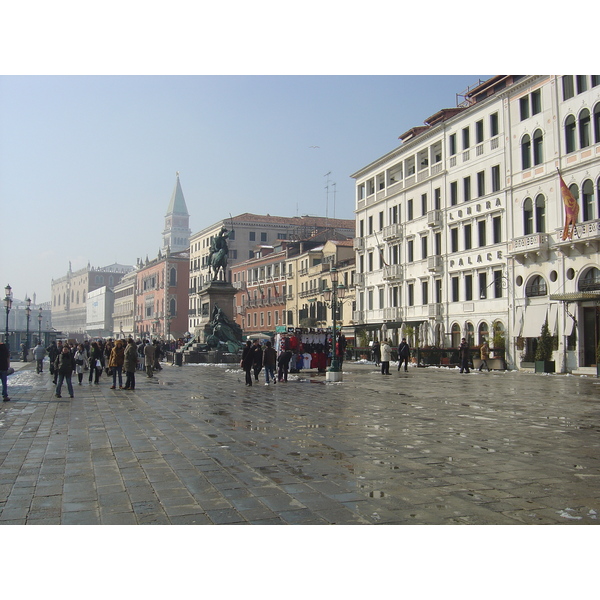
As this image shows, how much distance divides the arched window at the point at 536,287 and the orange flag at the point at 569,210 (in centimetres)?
337

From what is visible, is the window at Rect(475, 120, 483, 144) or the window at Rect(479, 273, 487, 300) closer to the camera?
the window at Rect(479, 273, 487, 300)

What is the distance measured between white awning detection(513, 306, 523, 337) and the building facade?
6 cm

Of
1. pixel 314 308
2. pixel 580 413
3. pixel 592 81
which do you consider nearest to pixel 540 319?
pixel 592 81

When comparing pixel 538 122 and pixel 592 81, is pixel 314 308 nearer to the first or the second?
pixel 538 122

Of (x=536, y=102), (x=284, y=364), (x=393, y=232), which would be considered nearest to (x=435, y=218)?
(x=393, y=232)

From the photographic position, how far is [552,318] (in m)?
29.5

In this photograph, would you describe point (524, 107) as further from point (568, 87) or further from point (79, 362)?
point (79, 362)

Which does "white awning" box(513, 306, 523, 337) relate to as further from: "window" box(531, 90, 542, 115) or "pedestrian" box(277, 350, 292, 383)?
"pedestrian" box(277, 350, 292, 383)

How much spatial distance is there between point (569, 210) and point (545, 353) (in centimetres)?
654

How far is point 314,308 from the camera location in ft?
201

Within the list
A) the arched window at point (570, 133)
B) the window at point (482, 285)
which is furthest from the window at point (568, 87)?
the window at point (482, 285)

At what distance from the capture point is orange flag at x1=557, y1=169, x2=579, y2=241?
27656 millimetres

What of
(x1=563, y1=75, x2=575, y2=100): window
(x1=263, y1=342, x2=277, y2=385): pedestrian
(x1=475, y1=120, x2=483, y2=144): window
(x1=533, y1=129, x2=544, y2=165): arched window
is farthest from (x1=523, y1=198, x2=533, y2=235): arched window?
(x1=263, y1=342, x2=277, y2=385): pedestrian

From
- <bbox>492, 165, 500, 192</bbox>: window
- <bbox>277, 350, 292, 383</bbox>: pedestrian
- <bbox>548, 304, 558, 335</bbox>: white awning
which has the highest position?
<bbox>492, 165, 500, 192</bbox>: window
